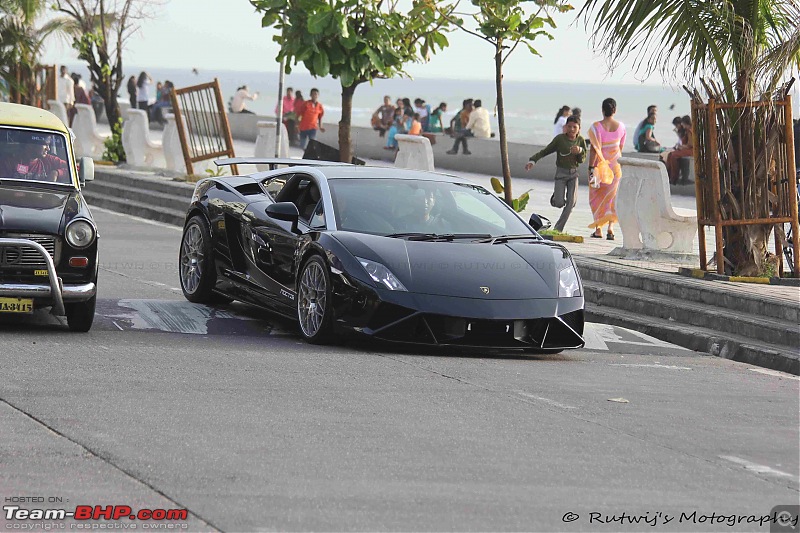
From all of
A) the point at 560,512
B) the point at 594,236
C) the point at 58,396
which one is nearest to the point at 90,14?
the point at 594,236

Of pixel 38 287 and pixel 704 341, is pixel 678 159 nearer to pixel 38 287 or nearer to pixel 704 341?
pixel 704 341

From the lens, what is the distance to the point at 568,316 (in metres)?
10.3

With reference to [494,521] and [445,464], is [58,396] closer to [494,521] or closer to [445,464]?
[445,464]

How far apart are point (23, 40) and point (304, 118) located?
329 inches

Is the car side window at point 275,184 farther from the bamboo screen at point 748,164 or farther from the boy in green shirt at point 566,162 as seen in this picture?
the boy in green shirt at point 566,162

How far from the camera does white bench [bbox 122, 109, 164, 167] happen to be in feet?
98.3

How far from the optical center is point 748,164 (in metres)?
13.7

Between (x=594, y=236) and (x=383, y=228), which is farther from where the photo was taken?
(x=594, y=236)

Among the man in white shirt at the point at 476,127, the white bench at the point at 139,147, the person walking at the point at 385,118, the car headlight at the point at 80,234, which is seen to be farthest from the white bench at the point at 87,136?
the car headlight at the point at 80,234

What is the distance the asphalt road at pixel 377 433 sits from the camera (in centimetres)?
581

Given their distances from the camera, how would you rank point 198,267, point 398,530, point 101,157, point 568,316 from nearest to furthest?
point 398,530, point 568,316, point 198,267, point 101,157

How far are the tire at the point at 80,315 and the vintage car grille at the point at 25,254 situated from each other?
0.39m

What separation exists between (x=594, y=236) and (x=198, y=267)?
8078mm

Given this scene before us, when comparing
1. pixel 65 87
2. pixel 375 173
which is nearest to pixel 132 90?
pixel 65 87
